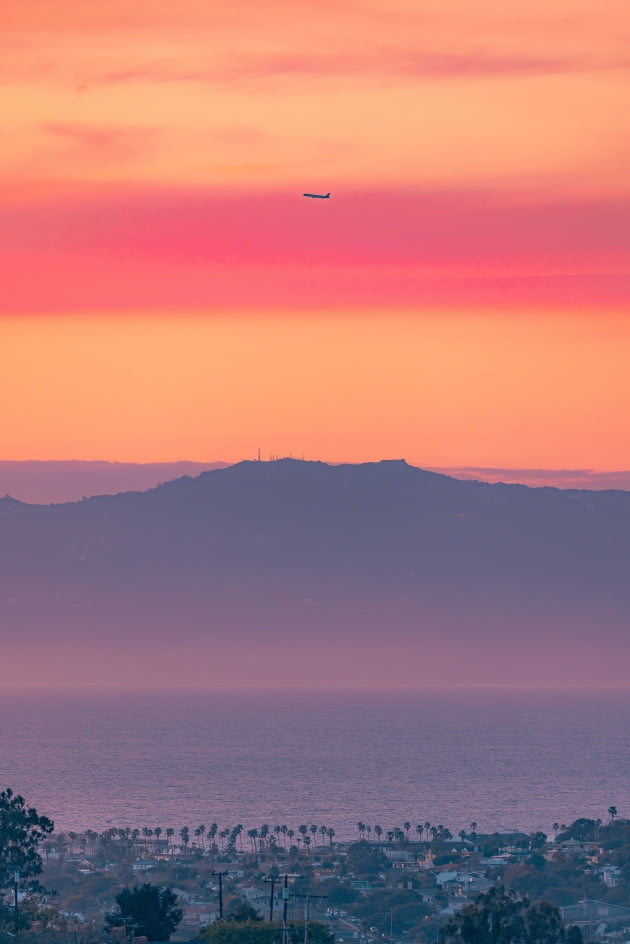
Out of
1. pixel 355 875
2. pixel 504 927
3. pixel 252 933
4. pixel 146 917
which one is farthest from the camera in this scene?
pixel 355 875

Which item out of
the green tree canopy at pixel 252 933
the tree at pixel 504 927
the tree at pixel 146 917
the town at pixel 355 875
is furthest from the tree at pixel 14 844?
the tree at pixel 504 927

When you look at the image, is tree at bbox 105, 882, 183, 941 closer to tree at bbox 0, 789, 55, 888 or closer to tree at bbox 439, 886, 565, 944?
tree at bbox 0, 789, 55, 888

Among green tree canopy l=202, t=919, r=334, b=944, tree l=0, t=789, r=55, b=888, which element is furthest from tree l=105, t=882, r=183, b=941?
tree l=0, t=789, r=55, b=888

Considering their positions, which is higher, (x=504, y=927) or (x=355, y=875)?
(x=355, y=875)

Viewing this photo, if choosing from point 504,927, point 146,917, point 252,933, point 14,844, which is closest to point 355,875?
point 14,844

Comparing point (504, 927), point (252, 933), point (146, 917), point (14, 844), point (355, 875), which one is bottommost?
point (252, 933)

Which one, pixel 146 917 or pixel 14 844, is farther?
pixel 14 844

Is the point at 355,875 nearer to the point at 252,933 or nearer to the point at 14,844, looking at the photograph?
the point at 14,844

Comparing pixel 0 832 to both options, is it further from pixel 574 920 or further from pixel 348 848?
pixel 348 848
